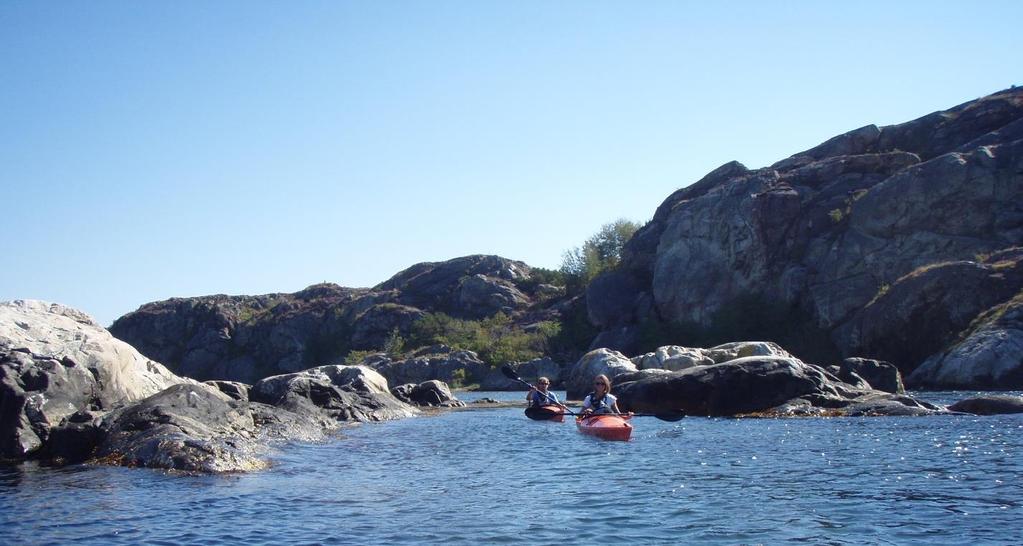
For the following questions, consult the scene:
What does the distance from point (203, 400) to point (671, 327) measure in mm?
51761

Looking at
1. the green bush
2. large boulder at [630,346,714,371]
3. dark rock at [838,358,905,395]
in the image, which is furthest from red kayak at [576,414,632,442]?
the green bush

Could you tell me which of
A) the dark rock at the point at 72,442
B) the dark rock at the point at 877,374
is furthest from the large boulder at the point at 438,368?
the dark rock at the point at 72,442

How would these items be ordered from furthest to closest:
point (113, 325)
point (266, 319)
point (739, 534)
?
point (113, 325) < point (266, 319) < point (739, 534)

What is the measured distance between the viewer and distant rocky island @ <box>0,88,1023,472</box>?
20.4 m

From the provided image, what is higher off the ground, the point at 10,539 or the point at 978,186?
the point at 978,186

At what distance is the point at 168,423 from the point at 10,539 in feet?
24.1

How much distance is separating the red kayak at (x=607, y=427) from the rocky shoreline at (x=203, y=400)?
667cm

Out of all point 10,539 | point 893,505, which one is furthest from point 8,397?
point 893,505

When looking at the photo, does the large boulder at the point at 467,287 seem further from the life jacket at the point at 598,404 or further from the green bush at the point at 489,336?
the life jacket at the point at 598,404

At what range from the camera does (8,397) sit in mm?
18547

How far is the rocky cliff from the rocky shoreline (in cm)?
1405

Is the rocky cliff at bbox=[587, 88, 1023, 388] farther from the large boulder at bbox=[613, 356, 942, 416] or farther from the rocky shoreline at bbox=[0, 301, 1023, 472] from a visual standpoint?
the rocky shoreline at bbox=[0, 301, 1023, 472]

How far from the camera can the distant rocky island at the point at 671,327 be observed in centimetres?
2039

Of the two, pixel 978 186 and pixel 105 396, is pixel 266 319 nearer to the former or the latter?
pixel 978 186
